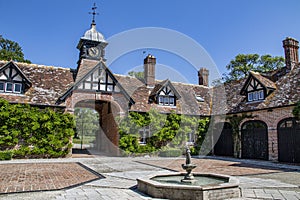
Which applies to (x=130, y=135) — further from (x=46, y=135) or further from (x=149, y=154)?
(x=46, y=135)

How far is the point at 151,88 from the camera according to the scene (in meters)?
22.7

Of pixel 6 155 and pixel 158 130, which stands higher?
pixel 158 130

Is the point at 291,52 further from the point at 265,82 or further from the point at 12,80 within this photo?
the point at 12,80

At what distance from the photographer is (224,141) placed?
20547mm

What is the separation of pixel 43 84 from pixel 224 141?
14719 mm

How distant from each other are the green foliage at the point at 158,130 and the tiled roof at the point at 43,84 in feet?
16.8

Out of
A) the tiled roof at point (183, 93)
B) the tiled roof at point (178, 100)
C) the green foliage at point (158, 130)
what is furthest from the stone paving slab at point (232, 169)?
the tiled roof at point (178, 100)

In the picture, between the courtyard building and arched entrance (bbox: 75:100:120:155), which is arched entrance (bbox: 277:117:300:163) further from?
arched entrance (bbox: 75:100:120:155)

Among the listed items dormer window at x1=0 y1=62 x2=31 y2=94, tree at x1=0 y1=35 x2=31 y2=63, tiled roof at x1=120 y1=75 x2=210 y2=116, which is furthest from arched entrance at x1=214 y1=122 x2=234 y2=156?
tree at x1=0 y1=35 x2=31 y2=63

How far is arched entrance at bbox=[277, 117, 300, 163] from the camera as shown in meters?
15.0

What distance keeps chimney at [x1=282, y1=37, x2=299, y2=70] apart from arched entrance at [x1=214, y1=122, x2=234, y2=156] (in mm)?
6270

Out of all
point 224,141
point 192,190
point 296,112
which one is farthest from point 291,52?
point 192,190

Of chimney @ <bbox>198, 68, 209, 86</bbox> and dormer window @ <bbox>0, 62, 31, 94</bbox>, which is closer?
dormer window @ <bbox>0, 62, 31, 94</bbox>

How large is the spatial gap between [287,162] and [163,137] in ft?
28.3
